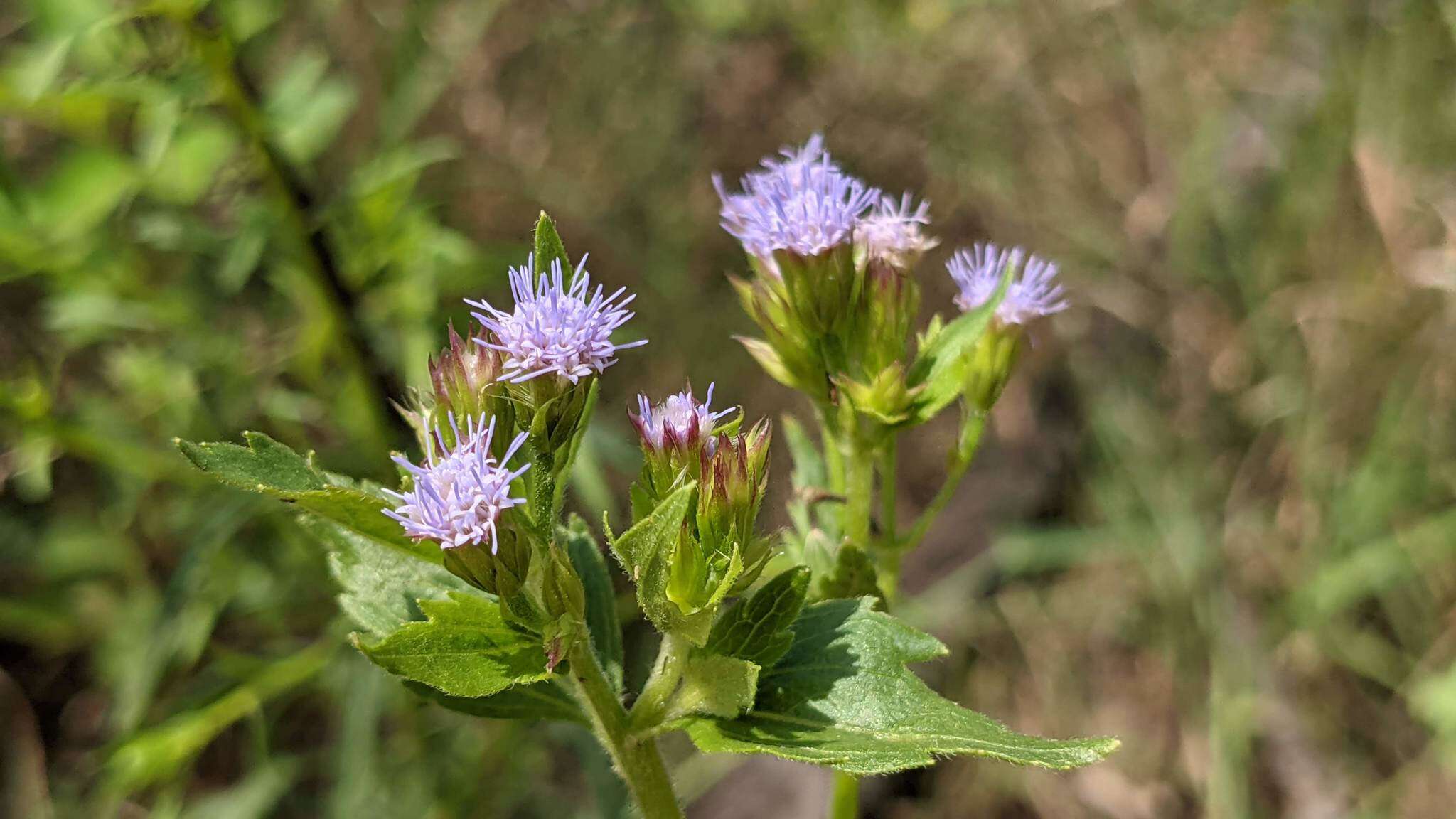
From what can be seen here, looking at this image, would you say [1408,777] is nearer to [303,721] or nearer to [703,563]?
[703,563]

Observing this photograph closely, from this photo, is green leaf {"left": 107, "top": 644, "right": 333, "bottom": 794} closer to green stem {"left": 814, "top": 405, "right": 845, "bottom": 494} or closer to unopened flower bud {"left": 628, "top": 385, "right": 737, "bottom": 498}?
green stem {"left": 814, "top": 405, "right": 845, "bottom": 494}

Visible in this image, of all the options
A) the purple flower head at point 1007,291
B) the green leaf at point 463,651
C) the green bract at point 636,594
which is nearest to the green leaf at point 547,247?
the green bract at point 636,594

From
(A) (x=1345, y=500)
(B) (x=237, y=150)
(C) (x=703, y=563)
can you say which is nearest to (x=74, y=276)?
(B) (x=237, y=150)

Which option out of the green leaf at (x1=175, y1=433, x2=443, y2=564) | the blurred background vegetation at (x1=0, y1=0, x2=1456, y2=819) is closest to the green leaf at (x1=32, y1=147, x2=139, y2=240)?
the blurred background vegetation at (x1=0, y1=0, x2=1456, y2=819)

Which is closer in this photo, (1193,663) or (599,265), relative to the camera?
(1193,663)

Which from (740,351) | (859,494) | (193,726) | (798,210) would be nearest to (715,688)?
(859,494)

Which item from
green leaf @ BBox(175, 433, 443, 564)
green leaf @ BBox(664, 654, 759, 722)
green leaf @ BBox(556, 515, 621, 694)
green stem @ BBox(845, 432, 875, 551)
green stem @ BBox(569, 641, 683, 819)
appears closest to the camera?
green leaf @ BBox(175, 433, 443, 564)
